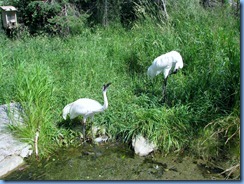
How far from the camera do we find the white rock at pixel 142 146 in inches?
165

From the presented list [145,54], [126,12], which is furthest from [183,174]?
[126,12]

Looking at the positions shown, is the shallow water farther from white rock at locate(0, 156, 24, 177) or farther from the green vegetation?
the green vegetation

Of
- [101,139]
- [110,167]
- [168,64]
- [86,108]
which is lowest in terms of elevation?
[110,167]

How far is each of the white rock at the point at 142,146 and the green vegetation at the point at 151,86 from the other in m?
0.10

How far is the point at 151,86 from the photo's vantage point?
5742mm

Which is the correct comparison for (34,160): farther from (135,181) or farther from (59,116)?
(135,181)

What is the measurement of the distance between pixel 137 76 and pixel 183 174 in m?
2.77

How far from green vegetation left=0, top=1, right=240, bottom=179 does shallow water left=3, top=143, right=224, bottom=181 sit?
0.19m

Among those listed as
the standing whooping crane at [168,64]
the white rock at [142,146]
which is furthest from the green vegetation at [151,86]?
the standing whooping crane at [168,64]

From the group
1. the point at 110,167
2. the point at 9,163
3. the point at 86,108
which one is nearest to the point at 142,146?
the point at 110,167

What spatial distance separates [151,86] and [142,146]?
1.74m

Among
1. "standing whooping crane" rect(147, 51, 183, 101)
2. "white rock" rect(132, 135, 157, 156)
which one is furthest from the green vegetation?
"standing whooping crane" rect(147, 51, 183, 101)

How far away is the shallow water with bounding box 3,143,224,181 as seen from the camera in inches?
147

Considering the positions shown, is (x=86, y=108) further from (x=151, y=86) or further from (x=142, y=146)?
(x=151, y=86)
